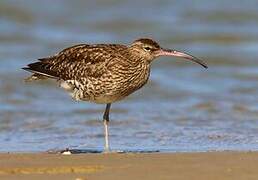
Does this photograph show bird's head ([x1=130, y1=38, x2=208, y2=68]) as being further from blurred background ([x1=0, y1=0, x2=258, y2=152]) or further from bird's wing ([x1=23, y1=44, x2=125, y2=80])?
blurred background ([x1=0, y1=0, x2=258, y2=152])

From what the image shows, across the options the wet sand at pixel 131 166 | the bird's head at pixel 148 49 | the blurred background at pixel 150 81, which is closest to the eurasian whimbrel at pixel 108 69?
the bird's head at pixel 148 49

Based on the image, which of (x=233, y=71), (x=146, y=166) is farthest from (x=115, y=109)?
(x=146, y=166)

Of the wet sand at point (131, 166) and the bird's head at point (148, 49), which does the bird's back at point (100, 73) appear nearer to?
the bird's head at point (148, 49)

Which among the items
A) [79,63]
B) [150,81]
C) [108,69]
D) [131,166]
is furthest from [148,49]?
[150,81]

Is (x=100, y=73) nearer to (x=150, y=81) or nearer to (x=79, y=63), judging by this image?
(x=79, y=63)

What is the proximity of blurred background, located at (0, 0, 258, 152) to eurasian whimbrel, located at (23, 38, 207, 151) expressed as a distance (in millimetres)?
606

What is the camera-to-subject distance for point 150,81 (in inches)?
616

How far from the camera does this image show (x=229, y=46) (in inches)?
746

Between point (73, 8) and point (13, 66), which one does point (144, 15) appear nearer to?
point (73, 8)

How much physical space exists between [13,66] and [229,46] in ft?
14.6

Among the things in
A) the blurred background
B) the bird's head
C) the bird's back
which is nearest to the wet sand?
the blurred background

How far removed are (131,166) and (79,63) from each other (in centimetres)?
260

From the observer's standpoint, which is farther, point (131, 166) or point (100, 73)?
point (100, 73)

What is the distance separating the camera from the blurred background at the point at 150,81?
11.7 m
